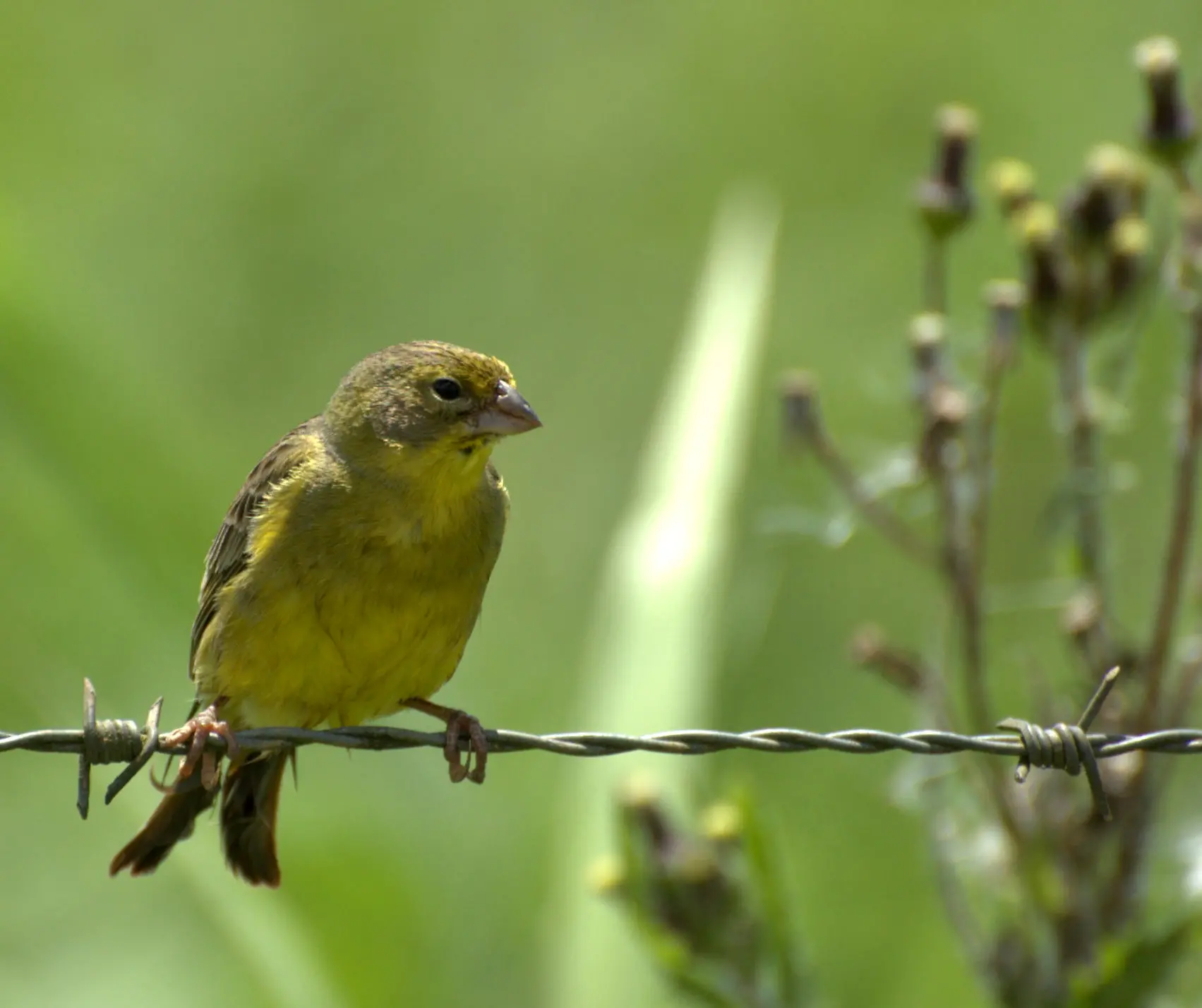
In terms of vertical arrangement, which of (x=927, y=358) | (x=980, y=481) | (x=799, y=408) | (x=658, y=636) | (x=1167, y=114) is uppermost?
(x=1167, y=114)

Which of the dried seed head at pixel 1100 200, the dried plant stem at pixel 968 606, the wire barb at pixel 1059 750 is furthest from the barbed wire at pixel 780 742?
the dried seed head at pixel 1100 200

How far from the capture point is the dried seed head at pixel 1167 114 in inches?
197

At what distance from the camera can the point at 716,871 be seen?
5102mm

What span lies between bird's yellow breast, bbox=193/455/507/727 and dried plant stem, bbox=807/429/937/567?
94 cm

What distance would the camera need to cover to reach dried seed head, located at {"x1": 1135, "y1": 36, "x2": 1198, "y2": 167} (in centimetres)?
500

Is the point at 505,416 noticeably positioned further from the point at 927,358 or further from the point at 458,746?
the point at 927,358

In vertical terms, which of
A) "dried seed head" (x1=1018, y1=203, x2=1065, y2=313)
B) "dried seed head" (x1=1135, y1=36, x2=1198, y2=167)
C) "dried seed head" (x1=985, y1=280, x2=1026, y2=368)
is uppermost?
"dried seed head" (x1=1135, y1=36, x2=1198, y2=167)

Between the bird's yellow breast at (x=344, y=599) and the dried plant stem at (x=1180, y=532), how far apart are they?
66.2 inches

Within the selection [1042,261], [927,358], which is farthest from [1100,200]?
[927,358]

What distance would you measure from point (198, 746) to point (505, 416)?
3.48 feet

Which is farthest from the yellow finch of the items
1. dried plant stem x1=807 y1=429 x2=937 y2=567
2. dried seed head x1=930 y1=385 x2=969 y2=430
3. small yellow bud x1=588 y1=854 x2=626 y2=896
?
dried seed head x1=930 y1=385 x2=969 y2=430

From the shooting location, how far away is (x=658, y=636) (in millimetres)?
5871

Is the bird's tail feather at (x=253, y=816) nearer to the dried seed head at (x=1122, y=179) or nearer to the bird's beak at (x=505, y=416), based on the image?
the bird's beak at (x=505, y=416)

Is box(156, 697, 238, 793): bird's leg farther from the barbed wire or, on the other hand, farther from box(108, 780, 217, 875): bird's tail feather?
the barbed wire
